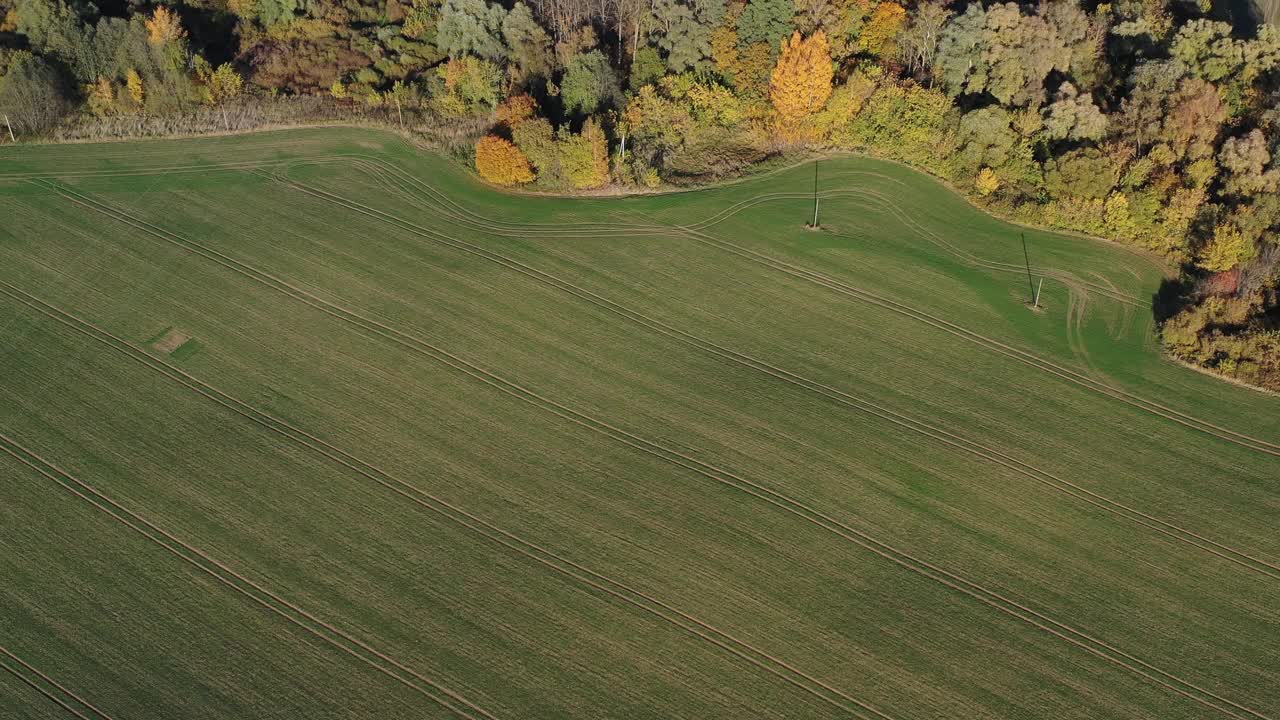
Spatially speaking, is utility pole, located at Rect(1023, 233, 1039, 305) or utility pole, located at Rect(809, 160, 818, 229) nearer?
utility pole, located at Rect(1023, 233, 1039, 305)

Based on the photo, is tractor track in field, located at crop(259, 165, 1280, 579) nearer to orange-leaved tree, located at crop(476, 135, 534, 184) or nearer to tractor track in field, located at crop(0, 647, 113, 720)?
orange-leaved tree, located at crop(476, 135, 534, 184)

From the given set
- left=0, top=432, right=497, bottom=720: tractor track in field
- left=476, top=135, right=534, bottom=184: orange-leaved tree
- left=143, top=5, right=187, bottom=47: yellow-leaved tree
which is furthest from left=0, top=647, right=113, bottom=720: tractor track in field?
left=143, top=5, right=187, bottom=47: yellow-leaved tree

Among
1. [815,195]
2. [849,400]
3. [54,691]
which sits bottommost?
[54,691]

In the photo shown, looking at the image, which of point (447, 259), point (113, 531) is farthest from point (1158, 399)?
point (113, 531)

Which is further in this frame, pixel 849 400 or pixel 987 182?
pixel 987 182

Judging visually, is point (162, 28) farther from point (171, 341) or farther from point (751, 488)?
point (751, 488)

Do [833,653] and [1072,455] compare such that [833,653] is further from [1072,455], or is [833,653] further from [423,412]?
[423,412]

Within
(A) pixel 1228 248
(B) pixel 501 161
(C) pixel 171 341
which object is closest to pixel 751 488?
(B) pixel 501 161

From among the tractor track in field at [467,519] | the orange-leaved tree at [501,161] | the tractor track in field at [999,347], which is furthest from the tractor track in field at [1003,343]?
the tractor track in field at [467,519]
